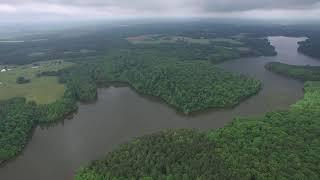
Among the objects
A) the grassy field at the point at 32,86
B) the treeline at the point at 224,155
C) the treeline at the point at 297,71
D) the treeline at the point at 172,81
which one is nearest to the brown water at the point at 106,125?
the treeline at the point at 172,81

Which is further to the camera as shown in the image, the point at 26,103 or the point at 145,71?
the point at 145,71

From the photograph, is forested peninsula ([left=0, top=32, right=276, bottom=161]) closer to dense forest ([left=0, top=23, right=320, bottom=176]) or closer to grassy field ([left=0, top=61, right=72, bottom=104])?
dense forest ([left=0, top=23, right=320, bottom=176])

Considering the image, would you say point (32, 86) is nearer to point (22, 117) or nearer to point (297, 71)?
point (22, 117)

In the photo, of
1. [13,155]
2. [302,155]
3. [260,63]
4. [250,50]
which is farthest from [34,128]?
[250,50]

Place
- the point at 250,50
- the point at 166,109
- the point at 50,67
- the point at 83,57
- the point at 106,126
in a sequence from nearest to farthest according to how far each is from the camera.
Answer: the point at 106,126 → the point at 166,109 → the point at 50,67 → the point at 83,57 → the point at 250,50

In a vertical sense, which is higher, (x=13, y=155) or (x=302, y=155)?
(x=302, y=155)

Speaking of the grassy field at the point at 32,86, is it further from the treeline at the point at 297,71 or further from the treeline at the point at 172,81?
the treeline at the point at 297,71

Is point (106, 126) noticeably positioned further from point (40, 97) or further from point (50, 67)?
→ point (50, 67)
